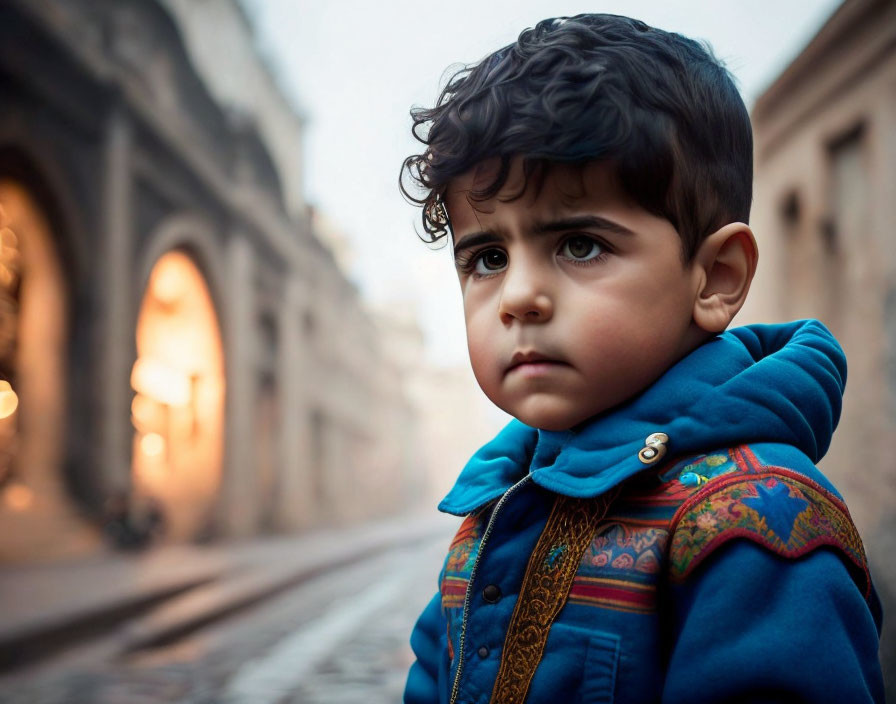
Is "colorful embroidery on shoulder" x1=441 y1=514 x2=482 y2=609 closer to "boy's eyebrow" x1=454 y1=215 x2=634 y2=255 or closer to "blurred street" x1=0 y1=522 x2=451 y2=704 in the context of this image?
"boy's eyebrow" x1=454 y1=215 x2=634 y2=255

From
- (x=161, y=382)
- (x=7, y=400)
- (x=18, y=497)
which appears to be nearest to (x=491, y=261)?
(x=18, y=497)

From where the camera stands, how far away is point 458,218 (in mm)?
1224

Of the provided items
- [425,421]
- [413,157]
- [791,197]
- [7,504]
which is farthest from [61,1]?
[425,421]

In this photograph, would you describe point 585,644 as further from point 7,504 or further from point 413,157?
point 7,504

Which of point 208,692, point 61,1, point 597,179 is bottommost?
point 208,692

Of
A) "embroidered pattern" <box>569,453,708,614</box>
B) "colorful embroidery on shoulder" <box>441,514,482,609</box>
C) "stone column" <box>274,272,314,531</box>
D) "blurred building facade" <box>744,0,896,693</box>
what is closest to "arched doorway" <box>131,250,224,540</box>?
"stone column" <box>274,272,314,531</box>

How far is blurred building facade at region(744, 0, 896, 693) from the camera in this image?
724 centimetres

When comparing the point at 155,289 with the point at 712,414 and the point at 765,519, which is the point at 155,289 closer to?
the point at 712,414

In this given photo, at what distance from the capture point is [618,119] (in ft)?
3.51

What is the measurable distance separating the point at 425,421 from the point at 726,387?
55.2 meters

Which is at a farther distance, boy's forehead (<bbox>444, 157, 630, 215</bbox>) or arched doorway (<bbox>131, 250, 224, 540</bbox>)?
arched doorway (<bbox>131, 250, 224, 540</bbox>)

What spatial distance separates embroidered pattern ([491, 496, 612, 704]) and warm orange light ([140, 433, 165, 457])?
57.2 ft

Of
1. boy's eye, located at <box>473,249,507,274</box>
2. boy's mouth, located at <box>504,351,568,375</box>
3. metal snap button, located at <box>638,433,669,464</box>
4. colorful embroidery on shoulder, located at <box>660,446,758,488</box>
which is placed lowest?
colorful embroidery on shoulder, located at <box>660,446,758,488</box>

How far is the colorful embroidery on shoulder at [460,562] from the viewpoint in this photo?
1.21 meters
